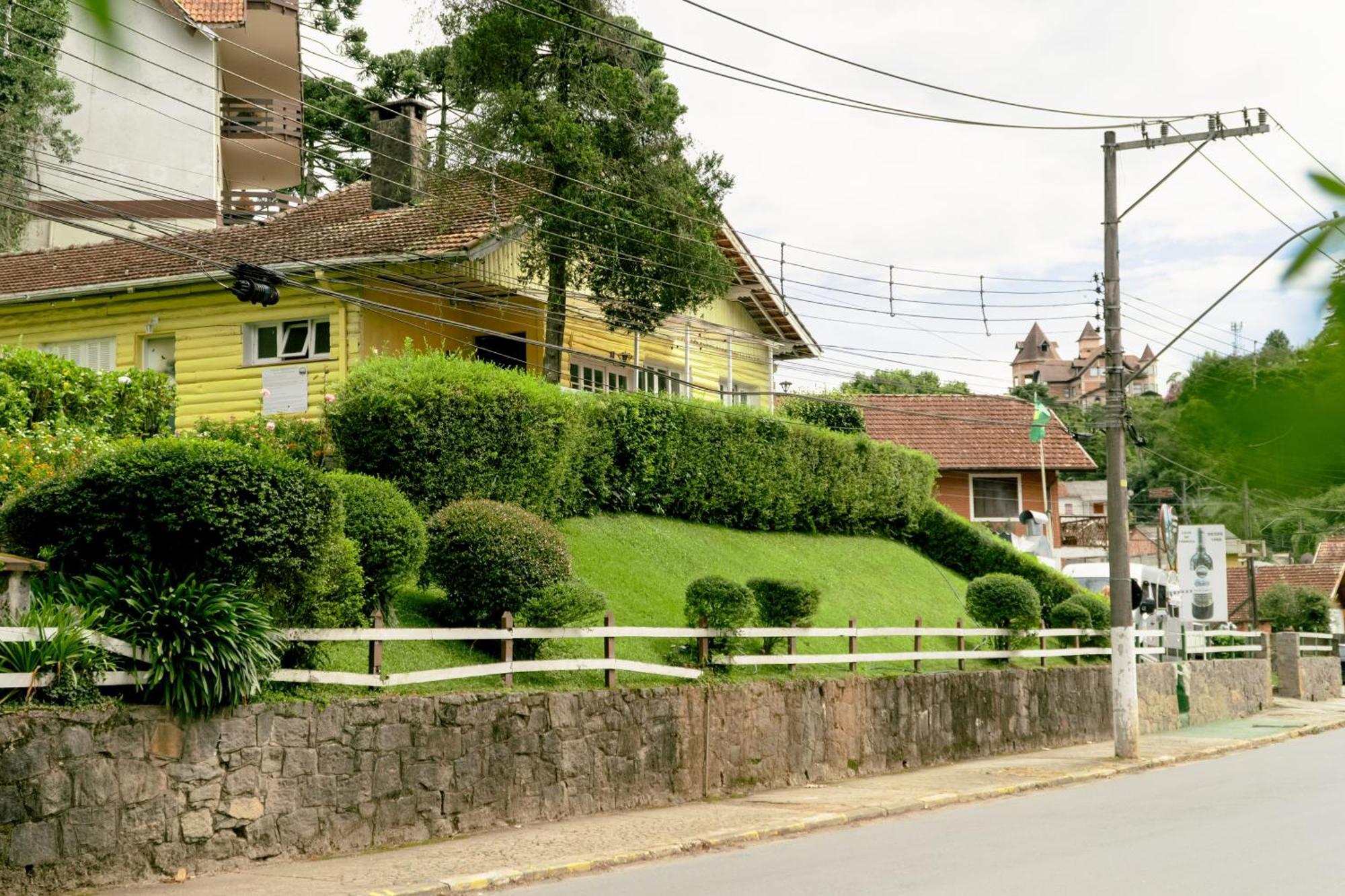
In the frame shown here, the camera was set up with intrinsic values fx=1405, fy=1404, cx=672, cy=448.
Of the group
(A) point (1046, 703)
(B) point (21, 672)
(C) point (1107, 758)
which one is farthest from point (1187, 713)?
(B) point (21, 672)

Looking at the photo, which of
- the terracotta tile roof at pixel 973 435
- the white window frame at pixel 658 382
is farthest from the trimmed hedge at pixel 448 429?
the terracotta tile roof at pixel 973 435

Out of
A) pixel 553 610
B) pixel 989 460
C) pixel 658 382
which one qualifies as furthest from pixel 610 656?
pixel 989 460

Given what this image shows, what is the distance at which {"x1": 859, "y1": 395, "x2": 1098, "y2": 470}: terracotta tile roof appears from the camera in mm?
49438

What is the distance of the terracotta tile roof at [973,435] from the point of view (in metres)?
49.4

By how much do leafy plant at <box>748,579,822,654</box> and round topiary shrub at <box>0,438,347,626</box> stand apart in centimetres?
888

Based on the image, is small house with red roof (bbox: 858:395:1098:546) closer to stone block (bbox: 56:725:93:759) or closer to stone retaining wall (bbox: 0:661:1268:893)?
stone retaining wall (bbox: 0:661:1268:893)

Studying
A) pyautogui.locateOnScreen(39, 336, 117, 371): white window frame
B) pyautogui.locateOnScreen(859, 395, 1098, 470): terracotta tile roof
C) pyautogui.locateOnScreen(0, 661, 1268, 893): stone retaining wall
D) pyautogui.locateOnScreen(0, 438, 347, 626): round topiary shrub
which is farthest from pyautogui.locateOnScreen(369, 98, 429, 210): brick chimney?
pyautogui.locateOnScreen(859, 395, 1098, 470): terracotta tile roof

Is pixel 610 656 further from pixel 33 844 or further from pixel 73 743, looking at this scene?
pixel 33 844

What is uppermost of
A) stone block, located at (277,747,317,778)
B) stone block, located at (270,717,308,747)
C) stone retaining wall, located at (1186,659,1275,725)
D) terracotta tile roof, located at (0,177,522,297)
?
terracotta tile roof, located at (0,177,522,297)

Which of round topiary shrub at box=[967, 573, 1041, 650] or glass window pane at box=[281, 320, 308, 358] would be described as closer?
round topiary shrub at box=[967, 573, 1041, 650]

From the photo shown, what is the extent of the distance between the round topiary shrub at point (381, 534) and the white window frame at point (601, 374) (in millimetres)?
13812

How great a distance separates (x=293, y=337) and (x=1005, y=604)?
14.1 meters

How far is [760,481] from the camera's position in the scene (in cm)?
2828

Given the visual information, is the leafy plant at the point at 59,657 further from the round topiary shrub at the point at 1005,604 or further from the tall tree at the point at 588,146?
the round topiary shrub at the point at 1005,604
